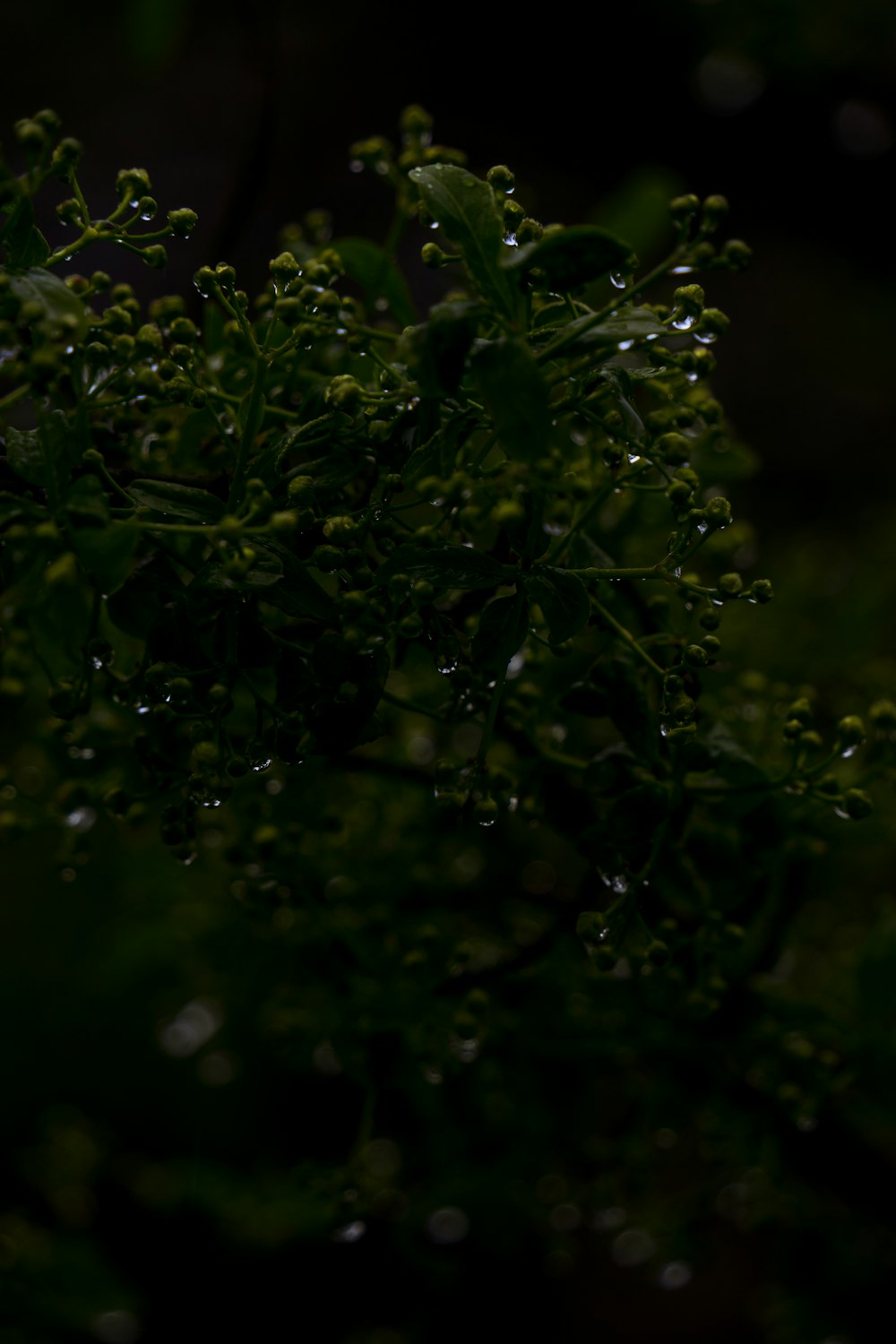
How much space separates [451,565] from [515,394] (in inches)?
2.8

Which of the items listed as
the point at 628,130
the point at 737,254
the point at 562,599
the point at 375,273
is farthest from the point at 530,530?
the point at 628,130

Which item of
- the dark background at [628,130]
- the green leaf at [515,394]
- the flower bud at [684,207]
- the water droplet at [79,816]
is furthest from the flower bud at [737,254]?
the dark background at [628,130]

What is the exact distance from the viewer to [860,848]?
2.92ft

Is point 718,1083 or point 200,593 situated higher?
point 200,593

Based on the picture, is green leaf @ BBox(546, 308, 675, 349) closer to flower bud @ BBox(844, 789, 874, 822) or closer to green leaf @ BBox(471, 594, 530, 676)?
green leaf @ BBox(471, 594, 530, 676)

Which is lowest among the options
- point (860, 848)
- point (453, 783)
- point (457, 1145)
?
point (457, 1145)

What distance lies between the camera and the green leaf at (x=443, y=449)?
14.6 inches

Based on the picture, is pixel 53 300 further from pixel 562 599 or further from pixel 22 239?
pixel 562 599

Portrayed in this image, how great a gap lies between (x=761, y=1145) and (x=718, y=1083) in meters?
0.04

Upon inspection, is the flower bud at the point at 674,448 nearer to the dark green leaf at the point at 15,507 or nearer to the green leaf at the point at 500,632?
the green leaf at the point at 500,632

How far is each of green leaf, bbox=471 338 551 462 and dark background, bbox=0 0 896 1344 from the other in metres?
1.41

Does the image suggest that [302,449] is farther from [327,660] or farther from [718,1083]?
[718,1083]

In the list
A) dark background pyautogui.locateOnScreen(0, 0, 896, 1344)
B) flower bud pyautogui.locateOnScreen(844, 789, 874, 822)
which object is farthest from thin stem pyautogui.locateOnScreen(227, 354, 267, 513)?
dark background pyautogui.locateOnScreen(0, 0, 896, 1344)

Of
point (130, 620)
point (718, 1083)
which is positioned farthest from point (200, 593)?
point (718, 1083)
